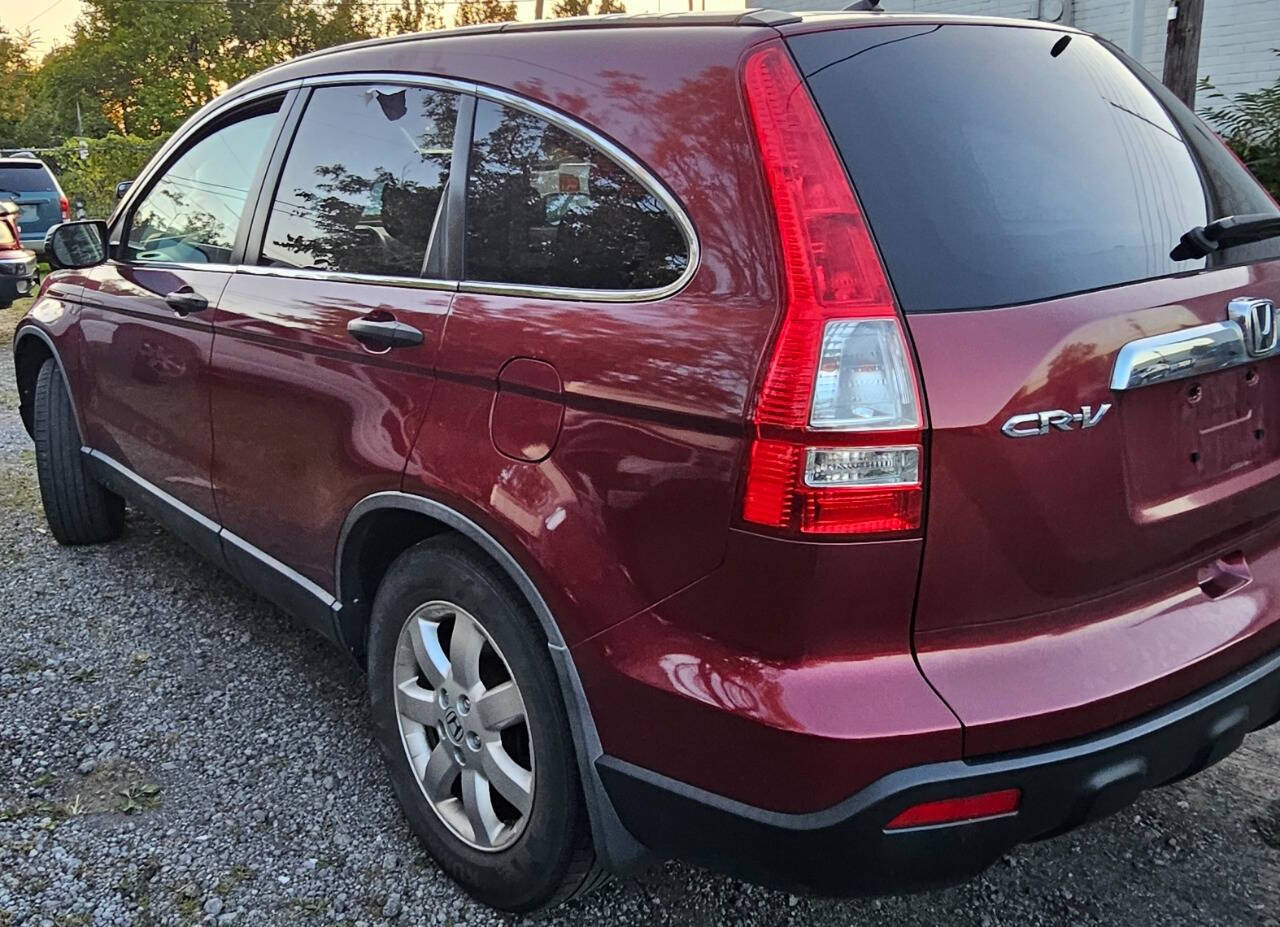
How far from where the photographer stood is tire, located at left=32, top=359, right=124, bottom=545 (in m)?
4.31

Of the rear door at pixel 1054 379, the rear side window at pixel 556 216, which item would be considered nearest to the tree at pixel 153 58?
the rear side window at pixel 556 216

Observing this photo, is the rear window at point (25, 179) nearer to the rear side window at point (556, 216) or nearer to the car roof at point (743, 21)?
the car roof at point (743, 21)

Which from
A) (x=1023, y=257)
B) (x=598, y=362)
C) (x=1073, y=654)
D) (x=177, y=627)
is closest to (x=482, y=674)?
(x=598, y=362)

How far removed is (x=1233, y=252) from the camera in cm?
208

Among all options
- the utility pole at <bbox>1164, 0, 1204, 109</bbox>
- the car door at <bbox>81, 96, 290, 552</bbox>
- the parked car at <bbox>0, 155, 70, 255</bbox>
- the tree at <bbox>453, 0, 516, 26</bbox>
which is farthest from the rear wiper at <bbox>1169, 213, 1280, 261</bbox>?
the tree at <bbox>453, 0, 516, 26</bbox>

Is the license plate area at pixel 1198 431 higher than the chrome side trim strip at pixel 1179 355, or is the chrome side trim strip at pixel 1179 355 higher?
the chrome side trim strip at pixel 1179 355

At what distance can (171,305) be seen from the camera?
3248 millimetres

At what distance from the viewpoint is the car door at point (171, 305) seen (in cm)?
312

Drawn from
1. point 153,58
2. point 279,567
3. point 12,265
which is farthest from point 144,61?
point 279,567

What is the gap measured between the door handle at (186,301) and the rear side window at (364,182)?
1.07 ft

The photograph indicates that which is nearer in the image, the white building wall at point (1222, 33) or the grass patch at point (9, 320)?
the white building wall at point (1222, 33)

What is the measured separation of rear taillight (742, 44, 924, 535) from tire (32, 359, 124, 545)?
11.7ft

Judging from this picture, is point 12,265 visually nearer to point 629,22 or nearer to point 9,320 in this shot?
point 9,320

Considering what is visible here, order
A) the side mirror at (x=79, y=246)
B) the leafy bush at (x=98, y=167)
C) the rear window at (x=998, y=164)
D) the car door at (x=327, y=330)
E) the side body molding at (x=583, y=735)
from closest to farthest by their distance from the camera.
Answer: the rear window at (x=998, y=164)
the side body molding at (x=583, y=735)
the car door at (x=327, y=330)
the side mirror at (x=79, y=246)
the leafy bush at (x=98, y=167)
